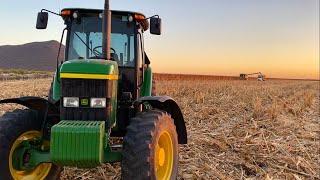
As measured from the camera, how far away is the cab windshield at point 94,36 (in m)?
6.60

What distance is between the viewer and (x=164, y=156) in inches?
219

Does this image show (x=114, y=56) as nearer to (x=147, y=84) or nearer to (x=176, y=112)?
(x=147, y=84)

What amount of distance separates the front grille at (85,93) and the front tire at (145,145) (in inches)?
17.9

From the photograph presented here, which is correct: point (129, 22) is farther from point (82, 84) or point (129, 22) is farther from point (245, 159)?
point (245, 159)

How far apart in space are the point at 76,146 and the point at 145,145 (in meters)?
0.68

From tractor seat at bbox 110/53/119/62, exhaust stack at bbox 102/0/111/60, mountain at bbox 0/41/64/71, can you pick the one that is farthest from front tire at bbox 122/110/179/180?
mountain at bbox 0/41/64/71

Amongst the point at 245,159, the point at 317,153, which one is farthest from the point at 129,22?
the point at 317,153

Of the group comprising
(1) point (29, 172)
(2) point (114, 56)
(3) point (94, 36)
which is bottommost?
(1) point (29, 172)

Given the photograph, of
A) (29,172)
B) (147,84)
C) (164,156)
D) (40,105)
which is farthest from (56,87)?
(164,156)

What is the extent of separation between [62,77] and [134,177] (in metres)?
1.39

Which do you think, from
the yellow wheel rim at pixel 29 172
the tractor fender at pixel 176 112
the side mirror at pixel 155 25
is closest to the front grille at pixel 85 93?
the yellow wheel rim at pixel 29 172

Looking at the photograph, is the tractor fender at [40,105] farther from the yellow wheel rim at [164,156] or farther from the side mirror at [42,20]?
the yellow wheel rim at [164,156]

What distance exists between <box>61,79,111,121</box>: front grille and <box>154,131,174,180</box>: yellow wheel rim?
726 millimetres

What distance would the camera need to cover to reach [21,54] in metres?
119
